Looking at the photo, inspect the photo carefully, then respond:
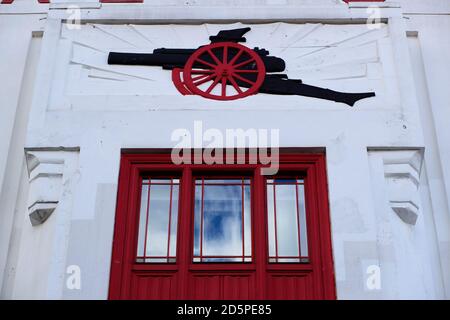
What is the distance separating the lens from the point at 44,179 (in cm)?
862

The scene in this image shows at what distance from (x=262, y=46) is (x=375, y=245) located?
3245mm

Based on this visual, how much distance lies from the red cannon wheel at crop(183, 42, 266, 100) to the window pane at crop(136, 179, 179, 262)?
4.46ft

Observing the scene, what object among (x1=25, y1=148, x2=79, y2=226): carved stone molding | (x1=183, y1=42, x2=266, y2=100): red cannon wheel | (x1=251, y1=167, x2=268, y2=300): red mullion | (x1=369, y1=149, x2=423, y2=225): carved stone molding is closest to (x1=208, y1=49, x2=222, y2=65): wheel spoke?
(x1=183, y1=42, x2=266, y2=100): red cannon wheel

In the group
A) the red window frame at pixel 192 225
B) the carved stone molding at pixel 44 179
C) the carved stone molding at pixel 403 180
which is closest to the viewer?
the red window frame at pixel 192 225

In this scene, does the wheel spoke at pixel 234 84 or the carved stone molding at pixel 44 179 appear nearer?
the carved stone molding at pixel 44 179

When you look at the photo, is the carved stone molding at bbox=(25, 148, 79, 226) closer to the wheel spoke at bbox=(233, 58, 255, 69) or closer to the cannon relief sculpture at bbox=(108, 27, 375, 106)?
the cannon relief sculpture at bbox=(108, 27, 375, 106)

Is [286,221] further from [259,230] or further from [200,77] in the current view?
[200,77]

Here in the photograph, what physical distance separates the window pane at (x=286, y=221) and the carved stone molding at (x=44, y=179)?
8.21 ft

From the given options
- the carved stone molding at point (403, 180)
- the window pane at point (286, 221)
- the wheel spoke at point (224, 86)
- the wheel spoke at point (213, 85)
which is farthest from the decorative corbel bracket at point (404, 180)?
the wheel spoke at point (213, 85)

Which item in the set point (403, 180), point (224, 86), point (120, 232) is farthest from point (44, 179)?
point (403, 180)

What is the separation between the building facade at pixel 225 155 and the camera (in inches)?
321

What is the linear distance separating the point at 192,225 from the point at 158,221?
0.45 meters

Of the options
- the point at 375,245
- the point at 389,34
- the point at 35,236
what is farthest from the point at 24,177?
the point at 389,34

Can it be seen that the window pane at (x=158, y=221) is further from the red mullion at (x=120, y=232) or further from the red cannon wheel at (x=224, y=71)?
the red cannon wheel at (x=224, y=71)
